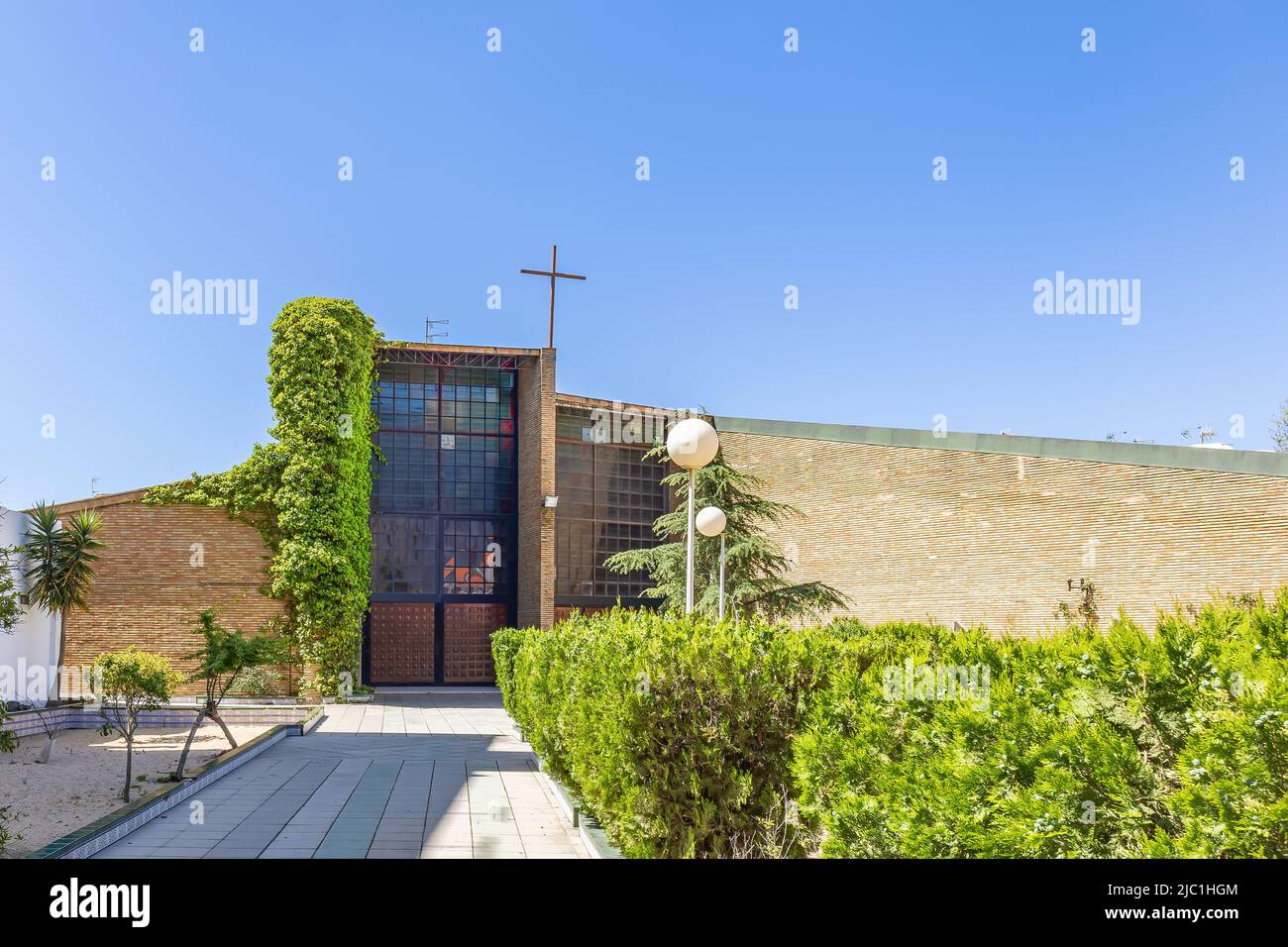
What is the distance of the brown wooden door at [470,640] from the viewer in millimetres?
21656

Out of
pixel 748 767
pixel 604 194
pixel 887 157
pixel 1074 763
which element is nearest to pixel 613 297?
pixel 604 194

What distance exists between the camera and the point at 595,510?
21.9 meters

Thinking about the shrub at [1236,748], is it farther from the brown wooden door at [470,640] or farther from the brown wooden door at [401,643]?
the brown wooden door at [401,643]

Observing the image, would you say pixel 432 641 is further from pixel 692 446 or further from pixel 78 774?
pixel 692 446

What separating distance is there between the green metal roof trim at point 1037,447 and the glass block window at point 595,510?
276 centimetres

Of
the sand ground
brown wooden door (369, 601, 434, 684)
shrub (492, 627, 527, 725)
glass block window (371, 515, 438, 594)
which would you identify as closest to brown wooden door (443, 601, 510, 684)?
brown wooden door (369, 601, 434, 684)

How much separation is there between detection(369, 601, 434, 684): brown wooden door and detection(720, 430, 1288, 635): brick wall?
844 centimetres

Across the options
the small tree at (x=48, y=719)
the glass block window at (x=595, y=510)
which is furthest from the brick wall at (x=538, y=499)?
the small tree at (x=48, y=719)

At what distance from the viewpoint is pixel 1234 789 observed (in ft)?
8.13

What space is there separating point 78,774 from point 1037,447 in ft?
51.2

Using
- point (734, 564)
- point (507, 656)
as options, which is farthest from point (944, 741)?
point (734, 564)

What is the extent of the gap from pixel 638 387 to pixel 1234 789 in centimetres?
1998

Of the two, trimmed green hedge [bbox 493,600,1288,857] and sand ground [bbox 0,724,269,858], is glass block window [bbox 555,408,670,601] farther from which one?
trimmed green hedge [bbox 493,600,1288,857]

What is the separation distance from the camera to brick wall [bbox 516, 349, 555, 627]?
65.7ft
